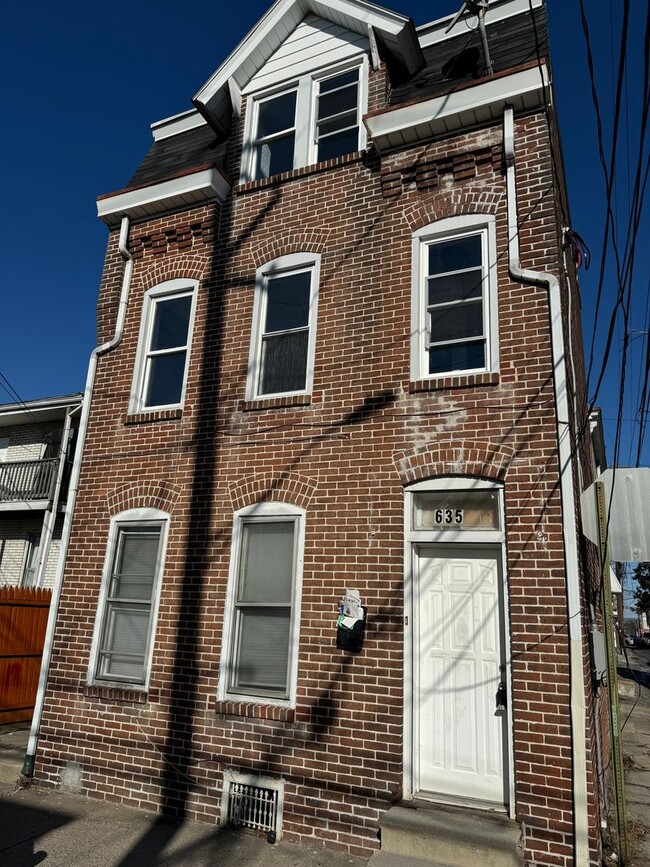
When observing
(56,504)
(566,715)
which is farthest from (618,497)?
(56,504)

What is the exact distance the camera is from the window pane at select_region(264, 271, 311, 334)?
7.76 meters

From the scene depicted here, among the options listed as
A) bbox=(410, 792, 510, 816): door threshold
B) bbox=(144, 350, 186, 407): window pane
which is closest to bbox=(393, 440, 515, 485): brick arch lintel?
bbox=(410, 792, 510, 816): door threshold

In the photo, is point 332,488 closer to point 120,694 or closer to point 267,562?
point 267,562

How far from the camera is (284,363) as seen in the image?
7633 millimetres

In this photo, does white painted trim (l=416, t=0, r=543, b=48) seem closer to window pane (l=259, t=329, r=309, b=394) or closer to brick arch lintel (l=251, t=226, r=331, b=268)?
brick arch lintel (l=251, t=226, r=331, b=268)

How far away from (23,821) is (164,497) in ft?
11.7

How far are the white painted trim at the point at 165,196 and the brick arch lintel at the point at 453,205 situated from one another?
2.90 m

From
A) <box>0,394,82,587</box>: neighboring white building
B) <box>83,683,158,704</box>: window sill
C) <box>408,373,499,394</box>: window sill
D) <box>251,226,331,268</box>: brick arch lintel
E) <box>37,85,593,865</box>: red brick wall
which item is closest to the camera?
<box>37,85,593,865</box>: red brick wall

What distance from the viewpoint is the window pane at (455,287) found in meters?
6.77

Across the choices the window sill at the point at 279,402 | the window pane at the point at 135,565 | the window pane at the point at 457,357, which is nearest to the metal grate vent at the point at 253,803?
the window pane at the point at 135,565

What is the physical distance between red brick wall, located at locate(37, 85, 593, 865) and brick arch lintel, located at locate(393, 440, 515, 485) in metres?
0.02

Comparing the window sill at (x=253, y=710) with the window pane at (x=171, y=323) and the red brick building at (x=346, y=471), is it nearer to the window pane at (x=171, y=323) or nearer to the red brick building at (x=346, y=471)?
the red brick building at (x=346, y=471)

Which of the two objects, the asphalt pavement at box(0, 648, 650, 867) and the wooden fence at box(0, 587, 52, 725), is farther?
the wooden fence at box(0, 587, 52, 725)

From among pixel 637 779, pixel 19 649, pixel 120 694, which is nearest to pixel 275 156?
pixel 120 694
